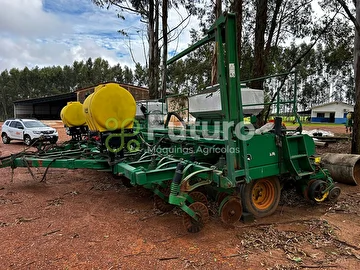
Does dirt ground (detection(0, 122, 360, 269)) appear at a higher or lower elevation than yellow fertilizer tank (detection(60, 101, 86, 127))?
lower

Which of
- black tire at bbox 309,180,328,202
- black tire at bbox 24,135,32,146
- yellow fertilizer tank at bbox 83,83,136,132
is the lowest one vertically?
black tire at bbox 309,180,328,202

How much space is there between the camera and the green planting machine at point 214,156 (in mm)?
3994

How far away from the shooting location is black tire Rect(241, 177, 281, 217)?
4.54 m

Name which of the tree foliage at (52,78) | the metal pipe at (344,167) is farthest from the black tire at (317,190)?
the tree foliage at (52,78)

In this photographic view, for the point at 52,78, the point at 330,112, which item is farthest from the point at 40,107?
the point at 330,112

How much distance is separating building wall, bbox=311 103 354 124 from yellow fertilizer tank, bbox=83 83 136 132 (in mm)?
55260

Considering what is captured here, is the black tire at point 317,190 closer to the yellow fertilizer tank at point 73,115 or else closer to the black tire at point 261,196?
the black tire at point 261,196

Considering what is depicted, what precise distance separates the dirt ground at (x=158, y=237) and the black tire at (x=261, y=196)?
0.55 feet

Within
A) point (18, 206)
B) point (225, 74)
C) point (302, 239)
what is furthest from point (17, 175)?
point (302, 239)

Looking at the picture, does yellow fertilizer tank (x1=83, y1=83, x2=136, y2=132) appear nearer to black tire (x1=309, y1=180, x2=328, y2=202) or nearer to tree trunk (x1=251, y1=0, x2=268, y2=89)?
black tire (x1=309, y1=180, x2=328, y2=202)

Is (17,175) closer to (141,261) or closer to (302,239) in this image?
(141,261)

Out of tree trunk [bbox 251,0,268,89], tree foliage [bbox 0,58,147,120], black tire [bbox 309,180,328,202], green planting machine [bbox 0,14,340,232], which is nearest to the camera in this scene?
green planting machine [bbox 0,14,340,232]

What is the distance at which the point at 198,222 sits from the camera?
3951 millimetres

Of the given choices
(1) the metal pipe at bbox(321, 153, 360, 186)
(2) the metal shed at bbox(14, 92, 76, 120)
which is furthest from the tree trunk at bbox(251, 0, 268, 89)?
A: (2) the metal shed at bbox(14, 92, 76, 120)
